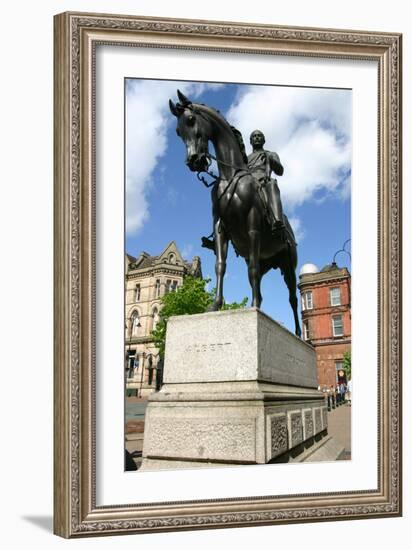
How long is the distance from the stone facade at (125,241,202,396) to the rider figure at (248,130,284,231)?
1.17m

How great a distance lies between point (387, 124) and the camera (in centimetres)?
1152

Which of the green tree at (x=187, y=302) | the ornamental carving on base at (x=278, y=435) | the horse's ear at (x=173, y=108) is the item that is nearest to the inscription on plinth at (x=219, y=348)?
the green tree at (x=187, y=302)

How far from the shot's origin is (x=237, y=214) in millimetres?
12000

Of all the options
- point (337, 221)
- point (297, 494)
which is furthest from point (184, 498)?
point (337, 221)

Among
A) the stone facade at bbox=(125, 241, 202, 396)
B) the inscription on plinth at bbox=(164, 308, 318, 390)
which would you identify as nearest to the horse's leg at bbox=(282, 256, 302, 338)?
the inscription on plinth at bbox=(164, 308, 318, 390)

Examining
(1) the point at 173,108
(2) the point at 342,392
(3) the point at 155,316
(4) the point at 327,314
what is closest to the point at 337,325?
(4) the point at 327,314

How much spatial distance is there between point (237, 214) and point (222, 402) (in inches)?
94.9

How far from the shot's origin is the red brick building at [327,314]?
11.6 metres

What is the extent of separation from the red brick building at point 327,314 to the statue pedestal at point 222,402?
694 millimetres

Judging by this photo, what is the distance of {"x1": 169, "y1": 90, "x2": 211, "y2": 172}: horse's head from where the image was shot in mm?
10844

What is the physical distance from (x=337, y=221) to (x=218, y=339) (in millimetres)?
1999

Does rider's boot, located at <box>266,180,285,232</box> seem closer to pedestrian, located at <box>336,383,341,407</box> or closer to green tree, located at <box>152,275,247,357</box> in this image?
green tree, located at <box>152,275,247,357</box>

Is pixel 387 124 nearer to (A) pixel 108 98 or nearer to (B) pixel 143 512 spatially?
(A) pixel 108 98

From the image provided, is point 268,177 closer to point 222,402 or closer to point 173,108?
point 173,108
